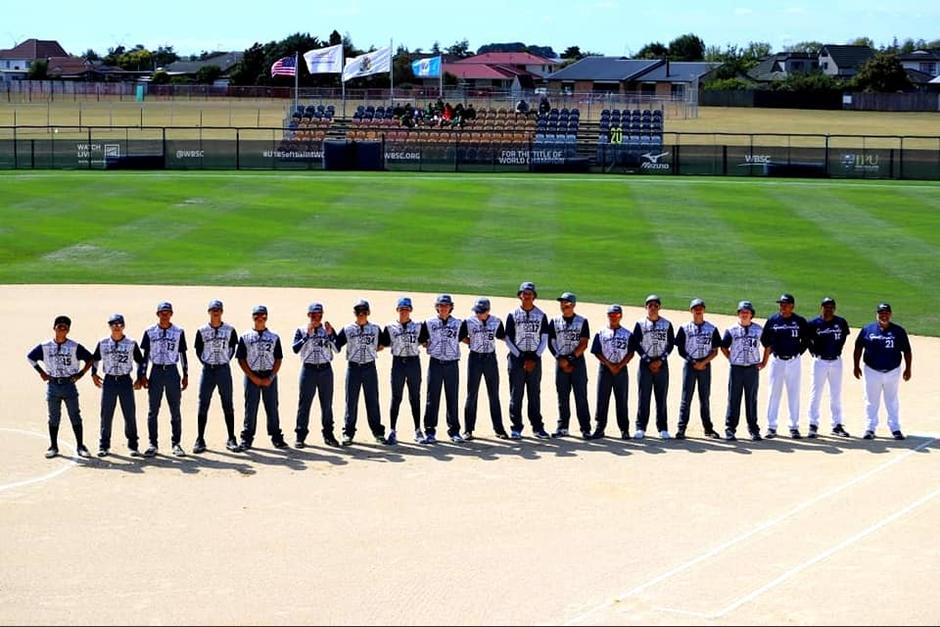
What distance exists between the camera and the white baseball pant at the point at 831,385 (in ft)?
52.6

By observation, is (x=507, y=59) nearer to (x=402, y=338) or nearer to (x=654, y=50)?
(x=654, y=50)

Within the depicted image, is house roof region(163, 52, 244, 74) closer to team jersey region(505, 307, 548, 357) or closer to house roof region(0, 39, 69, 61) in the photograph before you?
house roof region(0, 39, 69, 61)

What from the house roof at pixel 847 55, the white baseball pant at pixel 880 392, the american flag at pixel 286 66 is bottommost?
the white baseball pant at pixel 880 392

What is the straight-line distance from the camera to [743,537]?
12219 millimetres

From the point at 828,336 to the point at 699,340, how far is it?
157cm

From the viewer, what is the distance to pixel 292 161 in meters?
48.6

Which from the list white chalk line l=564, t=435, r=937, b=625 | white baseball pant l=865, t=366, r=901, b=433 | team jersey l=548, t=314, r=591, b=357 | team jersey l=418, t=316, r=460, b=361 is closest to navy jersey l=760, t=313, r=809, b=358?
white baseball pant l=865, t=366, r=901, b=433

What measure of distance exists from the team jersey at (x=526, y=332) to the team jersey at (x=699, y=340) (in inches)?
65.3

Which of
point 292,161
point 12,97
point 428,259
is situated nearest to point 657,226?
point 428,259

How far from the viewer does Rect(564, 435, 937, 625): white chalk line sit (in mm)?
10539

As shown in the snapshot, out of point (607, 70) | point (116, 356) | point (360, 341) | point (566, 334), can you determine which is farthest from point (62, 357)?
point (607, 70)

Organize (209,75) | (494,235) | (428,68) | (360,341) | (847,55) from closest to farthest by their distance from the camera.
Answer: (360,341), (494,235), (428,68), (209,75), (847,55)

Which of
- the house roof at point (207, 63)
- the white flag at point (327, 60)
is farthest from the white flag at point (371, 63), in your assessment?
the house roof at point (207, 63)

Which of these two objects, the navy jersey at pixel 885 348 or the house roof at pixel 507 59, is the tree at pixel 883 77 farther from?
the navy jersey at pixel 885 348
